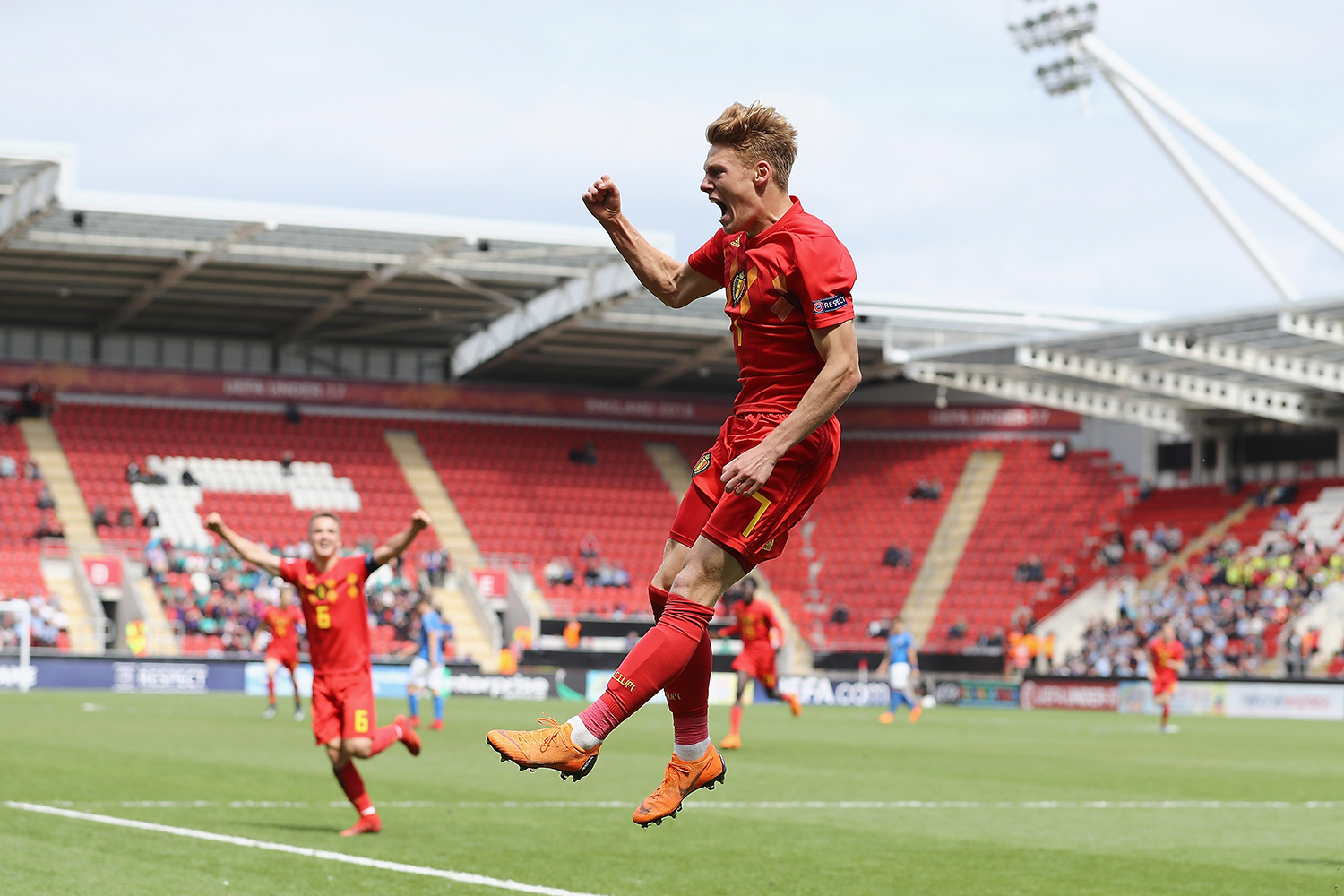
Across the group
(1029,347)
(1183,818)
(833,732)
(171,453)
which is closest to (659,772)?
(1183,818)

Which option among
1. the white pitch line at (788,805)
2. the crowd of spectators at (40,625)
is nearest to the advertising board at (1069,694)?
the crowd of spectators at (40,625)

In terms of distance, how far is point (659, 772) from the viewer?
1711 cm

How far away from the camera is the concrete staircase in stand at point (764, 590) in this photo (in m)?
45.0

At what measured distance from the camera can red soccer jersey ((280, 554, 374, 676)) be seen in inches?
459

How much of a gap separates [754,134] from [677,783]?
90.6 inches

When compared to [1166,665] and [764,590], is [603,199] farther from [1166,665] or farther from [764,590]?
[764,590]

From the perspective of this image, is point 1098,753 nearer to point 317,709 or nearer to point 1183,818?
point 1183,818

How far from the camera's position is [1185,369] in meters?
41.6

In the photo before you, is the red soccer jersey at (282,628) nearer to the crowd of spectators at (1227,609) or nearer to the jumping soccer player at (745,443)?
the crowd of spectators at (1227,609)

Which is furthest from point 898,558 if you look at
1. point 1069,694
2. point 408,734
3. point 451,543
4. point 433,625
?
point 408,734

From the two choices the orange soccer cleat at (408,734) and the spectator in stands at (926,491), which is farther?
the spectator in stands at (926,491)

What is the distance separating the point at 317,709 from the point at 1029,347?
102 ft

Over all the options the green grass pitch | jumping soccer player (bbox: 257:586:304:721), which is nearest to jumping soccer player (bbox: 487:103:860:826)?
the green grass pitch

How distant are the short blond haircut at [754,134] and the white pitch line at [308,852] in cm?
432
